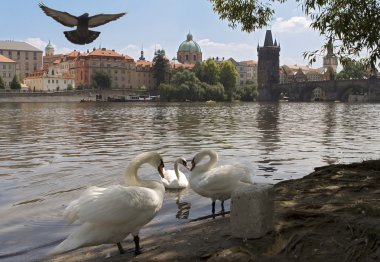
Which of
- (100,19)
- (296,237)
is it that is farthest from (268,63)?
(296,237)

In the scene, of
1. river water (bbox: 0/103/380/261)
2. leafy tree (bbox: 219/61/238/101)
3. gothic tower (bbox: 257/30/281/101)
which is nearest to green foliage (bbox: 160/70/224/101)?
leafy tree (bbox: 219/61/238/101)

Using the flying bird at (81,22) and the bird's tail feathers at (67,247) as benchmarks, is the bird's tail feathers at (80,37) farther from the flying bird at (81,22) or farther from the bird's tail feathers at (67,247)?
the bird's tail feathers at (67,247)

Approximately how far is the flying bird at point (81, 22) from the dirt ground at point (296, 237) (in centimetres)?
230

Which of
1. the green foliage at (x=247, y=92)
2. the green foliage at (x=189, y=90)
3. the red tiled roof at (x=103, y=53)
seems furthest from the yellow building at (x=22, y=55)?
the green foliage at (x=247, y=92)

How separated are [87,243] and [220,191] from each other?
2848 mm

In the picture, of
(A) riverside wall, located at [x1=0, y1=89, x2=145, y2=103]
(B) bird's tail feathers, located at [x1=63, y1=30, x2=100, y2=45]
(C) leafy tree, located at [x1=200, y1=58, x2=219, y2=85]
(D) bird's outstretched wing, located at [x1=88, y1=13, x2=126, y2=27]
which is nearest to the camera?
(B) bird's tail feathers, located at [x1=63, y1=30, x2=100, y2=45]

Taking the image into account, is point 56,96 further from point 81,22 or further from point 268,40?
point 81,22

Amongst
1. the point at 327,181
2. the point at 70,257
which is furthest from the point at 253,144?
the point at 70,257

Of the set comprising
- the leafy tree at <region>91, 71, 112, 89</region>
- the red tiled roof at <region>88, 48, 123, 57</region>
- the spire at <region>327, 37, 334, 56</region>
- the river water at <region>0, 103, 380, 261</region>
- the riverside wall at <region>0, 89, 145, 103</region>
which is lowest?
the river water at <region>0, 103, 380, 261</region>

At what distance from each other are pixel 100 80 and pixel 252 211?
12533 cm

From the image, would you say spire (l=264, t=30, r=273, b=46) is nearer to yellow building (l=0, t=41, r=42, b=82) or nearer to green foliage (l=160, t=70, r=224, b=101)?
green foliage (l=160, t=70, r=224, b=101)

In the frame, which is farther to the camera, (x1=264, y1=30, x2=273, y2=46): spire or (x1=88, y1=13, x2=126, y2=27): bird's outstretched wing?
(x1=264, y1=30, x2=273, y2=46): spire

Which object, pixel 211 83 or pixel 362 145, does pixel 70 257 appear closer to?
pixel 362 145

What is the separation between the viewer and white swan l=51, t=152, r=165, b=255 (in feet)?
15.9
